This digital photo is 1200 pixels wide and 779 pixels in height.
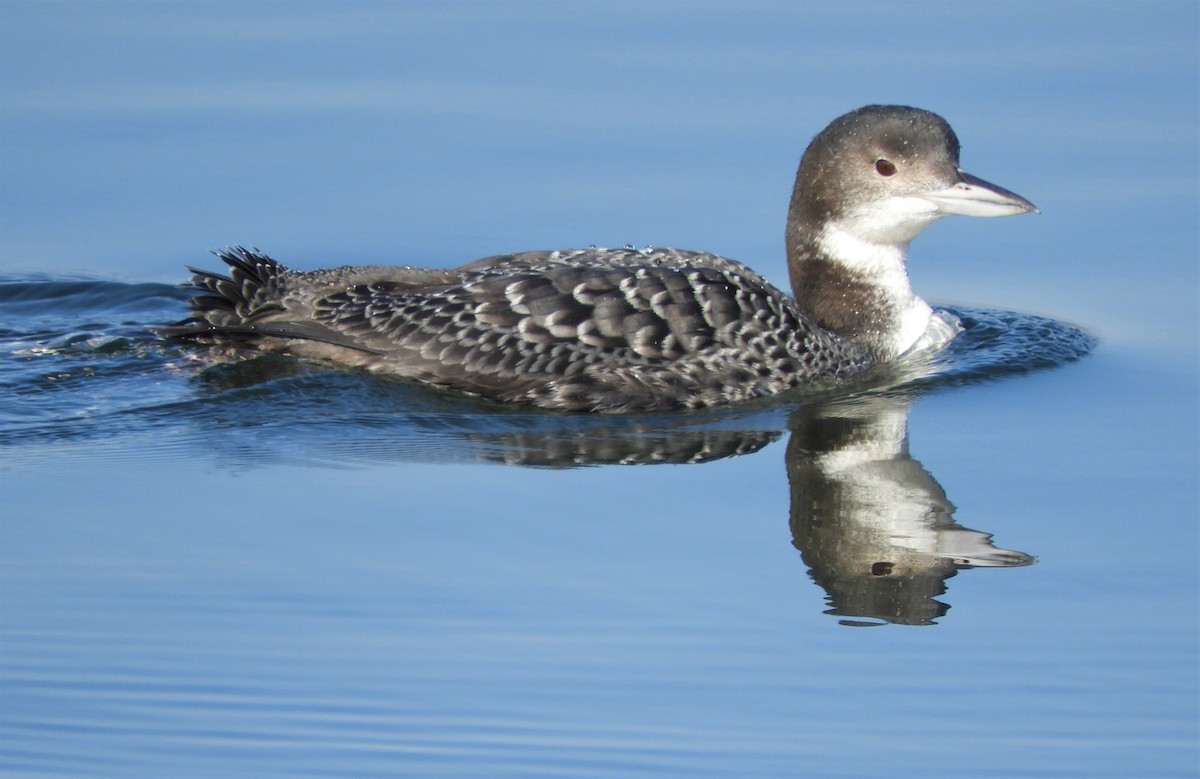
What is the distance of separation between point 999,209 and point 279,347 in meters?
3.36

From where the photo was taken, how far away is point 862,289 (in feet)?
30.5

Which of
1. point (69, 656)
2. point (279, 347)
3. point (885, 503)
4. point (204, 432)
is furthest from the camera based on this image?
point (279, 347)

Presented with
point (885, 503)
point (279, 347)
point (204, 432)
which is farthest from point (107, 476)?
point (885, 503)

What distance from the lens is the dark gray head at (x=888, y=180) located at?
8914 mm

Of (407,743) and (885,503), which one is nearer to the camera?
(407,743)

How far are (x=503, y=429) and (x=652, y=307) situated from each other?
89cm

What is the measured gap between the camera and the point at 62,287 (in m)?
9.89

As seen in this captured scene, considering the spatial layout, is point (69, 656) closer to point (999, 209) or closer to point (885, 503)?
point (885, 503)

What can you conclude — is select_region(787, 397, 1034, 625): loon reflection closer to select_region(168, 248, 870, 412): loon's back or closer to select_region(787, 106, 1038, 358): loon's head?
select_region(168, 248, 870, 412): loon's back

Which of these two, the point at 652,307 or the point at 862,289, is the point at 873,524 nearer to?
the point at 652,307

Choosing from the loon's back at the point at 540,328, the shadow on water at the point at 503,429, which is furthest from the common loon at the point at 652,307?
the shadow on water at the point at 503,429

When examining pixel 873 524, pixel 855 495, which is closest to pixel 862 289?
pixel 855 495

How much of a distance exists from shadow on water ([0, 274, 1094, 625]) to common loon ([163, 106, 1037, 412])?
116mm

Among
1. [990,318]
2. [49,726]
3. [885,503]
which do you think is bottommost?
[49,726]
